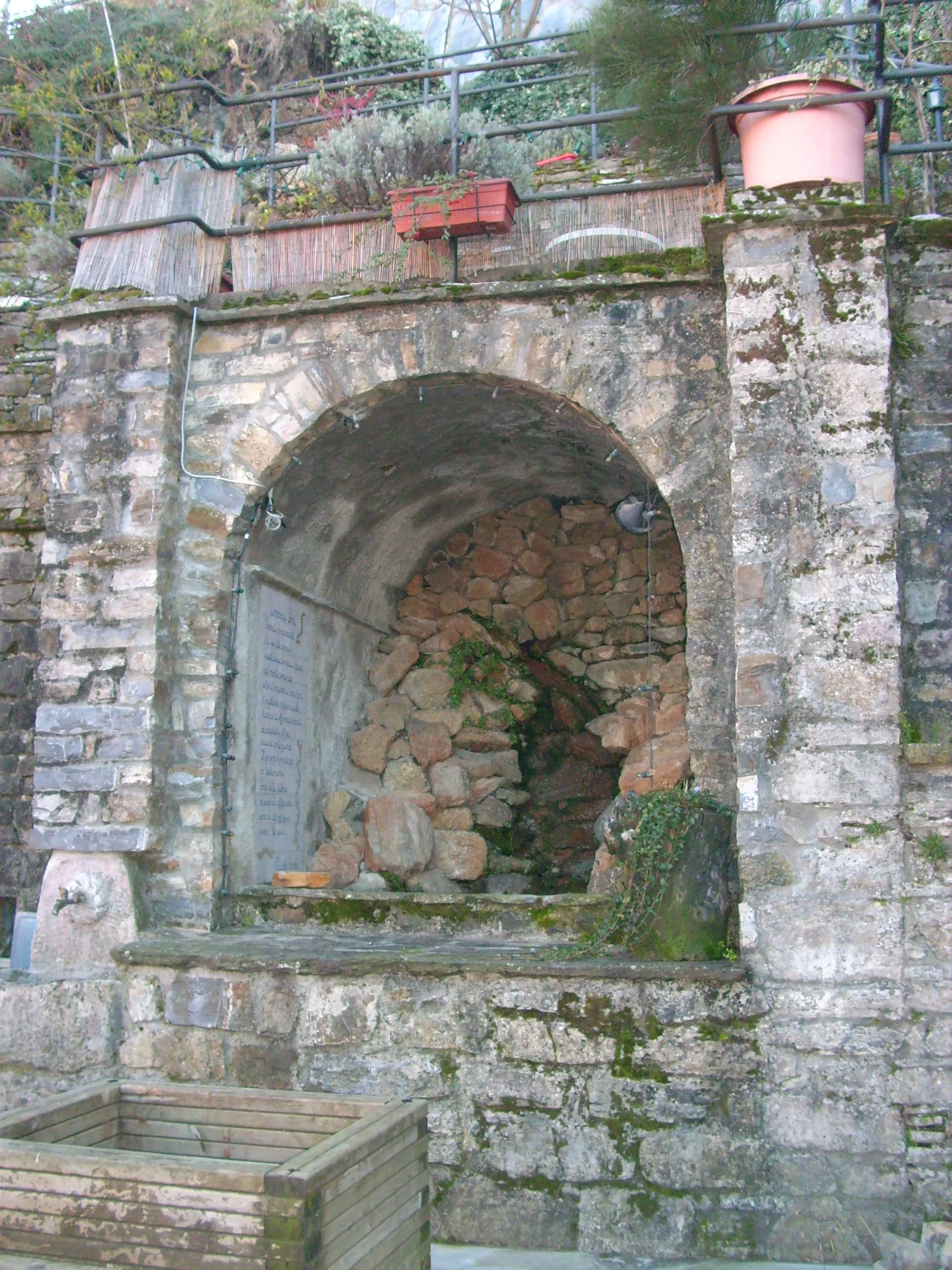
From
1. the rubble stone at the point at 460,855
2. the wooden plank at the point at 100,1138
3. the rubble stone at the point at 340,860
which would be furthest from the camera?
the rubble stone at the point at 460,855

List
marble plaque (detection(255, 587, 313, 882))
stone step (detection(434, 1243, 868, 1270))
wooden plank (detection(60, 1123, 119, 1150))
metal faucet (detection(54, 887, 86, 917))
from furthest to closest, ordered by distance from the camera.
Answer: marble plaque (detection(255, 587, 313, 882)) → metal faucet (detection(54, 887, 86, 917)) → stone step (detection(434, 1243, 868, 1270)) → wooden plank (detection(60, 1123, 119, 1150))

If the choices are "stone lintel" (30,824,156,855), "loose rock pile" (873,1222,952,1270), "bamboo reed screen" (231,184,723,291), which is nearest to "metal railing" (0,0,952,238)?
"bamboo reed screen" (231,184,723,291)

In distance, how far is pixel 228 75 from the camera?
409 inches

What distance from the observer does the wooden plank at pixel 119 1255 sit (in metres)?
2.39

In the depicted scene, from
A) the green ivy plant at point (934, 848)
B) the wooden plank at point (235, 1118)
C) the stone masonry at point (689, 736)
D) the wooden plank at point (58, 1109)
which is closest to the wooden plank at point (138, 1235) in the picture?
the wooden plank at point (58, 1109)

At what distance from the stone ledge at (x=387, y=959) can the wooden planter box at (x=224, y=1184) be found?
3.02 ft

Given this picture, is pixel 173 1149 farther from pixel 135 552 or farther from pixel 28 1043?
pixel 135 552

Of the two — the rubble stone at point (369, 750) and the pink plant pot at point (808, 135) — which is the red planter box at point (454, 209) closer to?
the pink plant pot at point (808, 135)

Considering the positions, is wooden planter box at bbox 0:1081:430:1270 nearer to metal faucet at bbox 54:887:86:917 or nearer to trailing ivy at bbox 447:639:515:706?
metal faucet at bbox 54:887:86:917

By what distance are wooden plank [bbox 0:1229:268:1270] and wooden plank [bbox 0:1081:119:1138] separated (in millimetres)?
275

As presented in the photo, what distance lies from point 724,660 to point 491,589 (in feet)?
9.15

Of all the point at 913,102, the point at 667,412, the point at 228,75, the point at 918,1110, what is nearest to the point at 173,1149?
the point at 918,1110

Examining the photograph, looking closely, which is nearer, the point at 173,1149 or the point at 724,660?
the point at 173,1149

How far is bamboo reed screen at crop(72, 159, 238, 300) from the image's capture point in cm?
512
